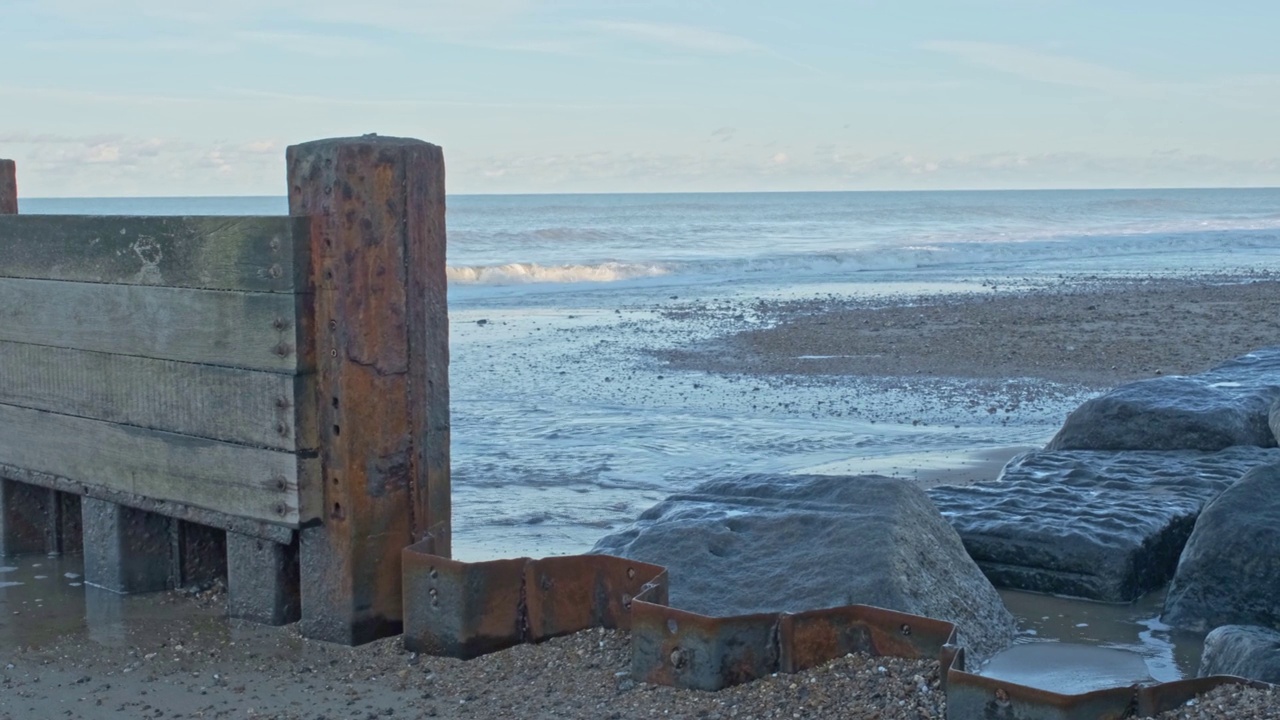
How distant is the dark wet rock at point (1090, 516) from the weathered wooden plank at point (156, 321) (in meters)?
3.13

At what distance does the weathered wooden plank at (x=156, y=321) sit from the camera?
4375 mm

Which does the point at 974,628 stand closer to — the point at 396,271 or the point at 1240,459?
the point at 396,271

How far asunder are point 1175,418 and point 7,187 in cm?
617

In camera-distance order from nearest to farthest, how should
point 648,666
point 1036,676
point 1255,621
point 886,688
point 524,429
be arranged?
1. point 886,688
2. point 648,666
3. point 1036,676
4. point 1255,621
5. point 524,429

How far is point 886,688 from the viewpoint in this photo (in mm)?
3611

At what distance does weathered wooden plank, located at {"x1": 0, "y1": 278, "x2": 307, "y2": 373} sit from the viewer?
14.4ft

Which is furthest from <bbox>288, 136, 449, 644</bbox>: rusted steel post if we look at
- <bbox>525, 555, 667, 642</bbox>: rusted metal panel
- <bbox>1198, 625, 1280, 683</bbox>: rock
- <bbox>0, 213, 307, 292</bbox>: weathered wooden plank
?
<bbox>1198, 625, 1280, 683</bbox>: rock

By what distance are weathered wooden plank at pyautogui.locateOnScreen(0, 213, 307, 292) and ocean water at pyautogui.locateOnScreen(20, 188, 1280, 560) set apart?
203cm

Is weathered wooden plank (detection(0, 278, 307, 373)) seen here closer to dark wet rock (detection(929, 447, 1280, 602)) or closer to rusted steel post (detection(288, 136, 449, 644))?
rusted steel post (detection(288, 136, 449, 644))

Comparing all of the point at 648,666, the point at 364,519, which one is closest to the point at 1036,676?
the point at 648,666

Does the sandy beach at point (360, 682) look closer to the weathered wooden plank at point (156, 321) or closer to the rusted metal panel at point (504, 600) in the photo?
the rusted metal panel at point (504, 600)

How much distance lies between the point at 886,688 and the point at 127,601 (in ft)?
10.3

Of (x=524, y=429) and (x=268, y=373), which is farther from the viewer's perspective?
(x=524, y=429)

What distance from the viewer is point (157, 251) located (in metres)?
4.71
